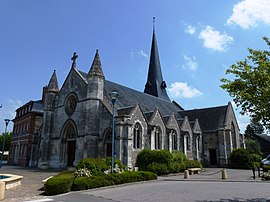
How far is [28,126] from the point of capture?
35688 mm

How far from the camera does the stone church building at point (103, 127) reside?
2222 cm

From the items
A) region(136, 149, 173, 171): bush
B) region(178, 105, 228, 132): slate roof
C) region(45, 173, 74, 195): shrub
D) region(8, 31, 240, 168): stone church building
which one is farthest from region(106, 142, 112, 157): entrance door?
region(178, 105, 228, 132): slate roof

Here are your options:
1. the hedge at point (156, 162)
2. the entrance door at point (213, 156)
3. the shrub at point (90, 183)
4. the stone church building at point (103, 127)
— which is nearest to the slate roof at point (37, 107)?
the stone church building at point (103, 127)

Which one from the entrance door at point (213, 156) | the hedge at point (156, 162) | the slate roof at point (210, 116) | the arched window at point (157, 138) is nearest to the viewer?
the hedge at point (156, 162)

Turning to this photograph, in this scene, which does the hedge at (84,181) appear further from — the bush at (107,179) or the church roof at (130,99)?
the church roof at (130,99)

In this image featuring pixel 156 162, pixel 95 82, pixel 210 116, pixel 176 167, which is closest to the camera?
pixel 156 162

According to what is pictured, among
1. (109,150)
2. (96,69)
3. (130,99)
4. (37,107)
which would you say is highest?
(96,69)

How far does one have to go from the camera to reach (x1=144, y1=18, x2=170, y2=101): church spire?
131 feet

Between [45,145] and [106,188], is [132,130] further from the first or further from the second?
[45,145]

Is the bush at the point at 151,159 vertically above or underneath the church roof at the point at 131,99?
underneath

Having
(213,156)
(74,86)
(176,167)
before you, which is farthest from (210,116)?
(74,86)

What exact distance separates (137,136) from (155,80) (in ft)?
62.2

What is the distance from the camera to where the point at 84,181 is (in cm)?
1226

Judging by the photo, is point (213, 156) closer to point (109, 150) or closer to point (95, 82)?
point (109, 150)
